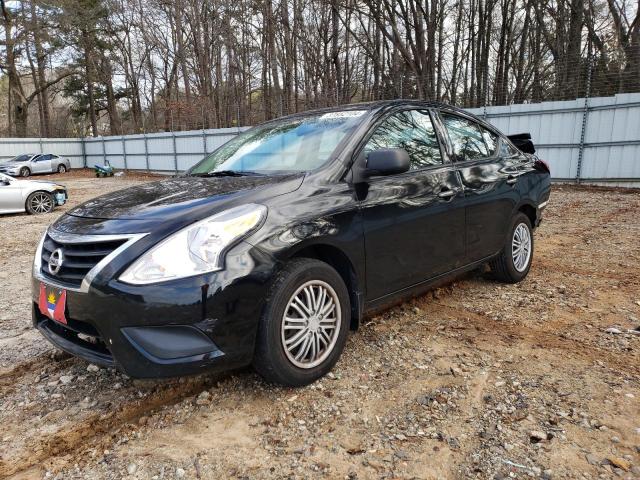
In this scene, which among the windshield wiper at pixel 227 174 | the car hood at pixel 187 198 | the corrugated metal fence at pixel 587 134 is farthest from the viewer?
the corrugated metal fence at pixel 587 134

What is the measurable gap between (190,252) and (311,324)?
31.1 inches

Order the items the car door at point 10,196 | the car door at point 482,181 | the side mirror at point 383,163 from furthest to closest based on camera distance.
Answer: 1. the car door at point 10,196
2. the car door at point 482,181
3. the side mirror at point 383,163

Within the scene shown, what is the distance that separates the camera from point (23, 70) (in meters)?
31.9

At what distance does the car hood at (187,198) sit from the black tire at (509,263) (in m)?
2.38

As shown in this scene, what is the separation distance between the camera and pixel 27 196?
10.8 metres

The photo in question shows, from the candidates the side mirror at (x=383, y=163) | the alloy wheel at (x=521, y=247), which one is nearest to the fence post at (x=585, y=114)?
the alloy wheel at (x=521, y=247)

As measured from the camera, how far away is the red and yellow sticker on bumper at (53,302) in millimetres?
2344

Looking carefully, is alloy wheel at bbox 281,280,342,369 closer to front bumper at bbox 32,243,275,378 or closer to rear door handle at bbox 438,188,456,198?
front bumper at bbox 32,243,275,378

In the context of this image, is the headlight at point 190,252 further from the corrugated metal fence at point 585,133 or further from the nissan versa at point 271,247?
the corrugated metal fence at point 585,133

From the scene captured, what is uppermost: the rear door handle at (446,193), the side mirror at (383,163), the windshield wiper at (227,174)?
the side mirror at (383,163)

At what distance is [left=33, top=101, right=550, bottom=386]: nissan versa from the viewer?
217cm

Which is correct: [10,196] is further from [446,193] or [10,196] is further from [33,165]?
[33,165]

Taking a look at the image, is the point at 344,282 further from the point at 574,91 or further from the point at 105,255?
the point at 574,91

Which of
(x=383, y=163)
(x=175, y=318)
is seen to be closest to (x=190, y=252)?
(x=175, y=318)
